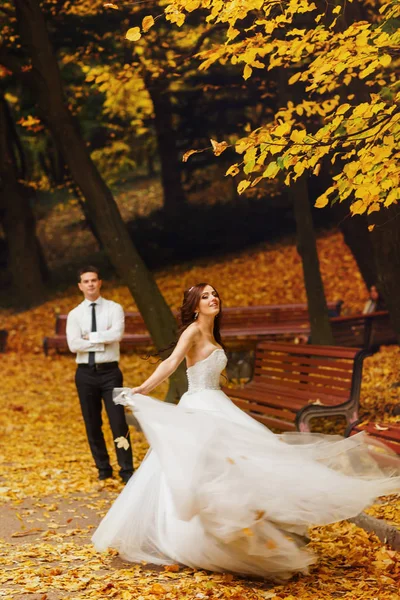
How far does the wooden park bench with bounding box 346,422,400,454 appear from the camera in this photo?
22.4ft

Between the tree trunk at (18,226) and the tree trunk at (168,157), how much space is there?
12.6 feet

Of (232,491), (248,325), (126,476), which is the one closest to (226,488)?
(232,491)

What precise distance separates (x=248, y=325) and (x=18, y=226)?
8.52m

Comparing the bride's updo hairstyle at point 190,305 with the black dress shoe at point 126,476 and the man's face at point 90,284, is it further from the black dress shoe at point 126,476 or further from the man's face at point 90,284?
the black dress shoe at point 126,476

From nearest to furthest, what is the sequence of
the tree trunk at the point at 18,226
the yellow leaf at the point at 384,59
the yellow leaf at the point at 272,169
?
the yellow leaf at the point at 272,169, the yellow leaf at the point at 384,59, the tree trunk at the point at 18,226

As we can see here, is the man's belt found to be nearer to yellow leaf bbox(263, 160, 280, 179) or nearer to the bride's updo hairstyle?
the bride's updo hairstyle

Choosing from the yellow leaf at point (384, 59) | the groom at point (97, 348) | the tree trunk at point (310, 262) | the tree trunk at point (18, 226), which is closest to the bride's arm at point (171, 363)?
the yellow leaf at point (384, 59)

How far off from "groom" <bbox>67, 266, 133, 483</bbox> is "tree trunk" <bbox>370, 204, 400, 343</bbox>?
2.79 metres

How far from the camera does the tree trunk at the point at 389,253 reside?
9398 mm

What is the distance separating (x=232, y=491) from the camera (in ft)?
17.4

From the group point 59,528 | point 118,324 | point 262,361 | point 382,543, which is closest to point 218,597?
point 382,543

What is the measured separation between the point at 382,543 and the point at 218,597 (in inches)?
66.4

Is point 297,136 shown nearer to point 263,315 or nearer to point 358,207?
point 358,207

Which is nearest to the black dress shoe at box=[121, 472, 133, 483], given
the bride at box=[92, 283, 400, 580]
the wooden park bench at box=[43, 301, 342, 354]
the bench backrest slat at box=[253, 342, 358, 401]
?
the bench backrest slat at box=[253, 342, 358, 401]
